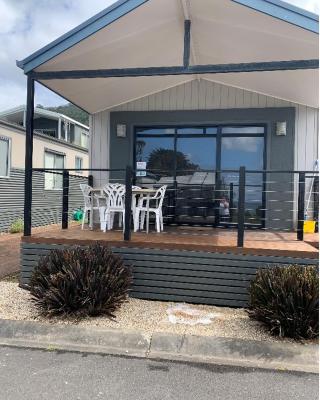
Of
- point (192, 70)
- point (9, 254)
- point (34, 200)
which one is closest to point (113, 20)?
point (192, 70)

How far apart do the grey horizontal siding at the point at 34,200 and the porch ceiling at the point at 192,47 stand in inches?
244

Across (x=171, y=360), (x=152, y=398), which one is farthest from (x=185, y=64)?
(x=152, y=398)

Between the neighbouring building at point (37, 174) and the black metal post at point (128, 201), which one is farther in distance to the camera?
the neighbouring building at point (37, 174)

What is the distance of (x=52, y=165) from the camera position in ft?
49.4

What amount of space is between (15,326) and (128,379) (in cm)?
156

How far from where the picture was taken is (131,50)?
19.5 ft

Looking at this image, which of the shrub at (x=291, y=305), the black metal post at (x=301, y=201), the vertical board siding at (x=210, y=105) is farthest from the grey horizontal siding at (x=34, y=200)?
the shrub at (x=291, y=305)

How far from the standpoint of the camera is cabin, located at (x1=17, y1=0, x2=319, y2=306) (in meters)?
5.09

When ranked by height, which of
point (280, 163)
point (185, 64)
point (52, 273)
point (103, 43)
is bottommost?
point (52, 273)

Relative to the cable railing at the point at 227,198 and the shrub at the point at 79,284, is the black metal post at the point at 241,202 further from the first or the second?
the cable railing at the point at 227,198

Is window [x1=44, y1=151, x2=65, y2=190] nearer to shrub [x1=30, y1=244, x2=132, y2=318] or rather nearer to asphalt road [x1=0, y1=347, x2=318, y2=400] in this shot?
shrub [x1=30, y1=244, x2=132, y2=318]

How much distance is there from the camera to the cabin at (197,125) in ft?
16.7

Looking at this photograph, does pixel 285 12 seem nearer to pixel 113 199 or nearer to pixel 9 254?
pixel 113 199

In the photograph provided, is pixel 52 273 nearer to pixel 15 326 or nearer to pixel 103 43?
pixel 15 326
